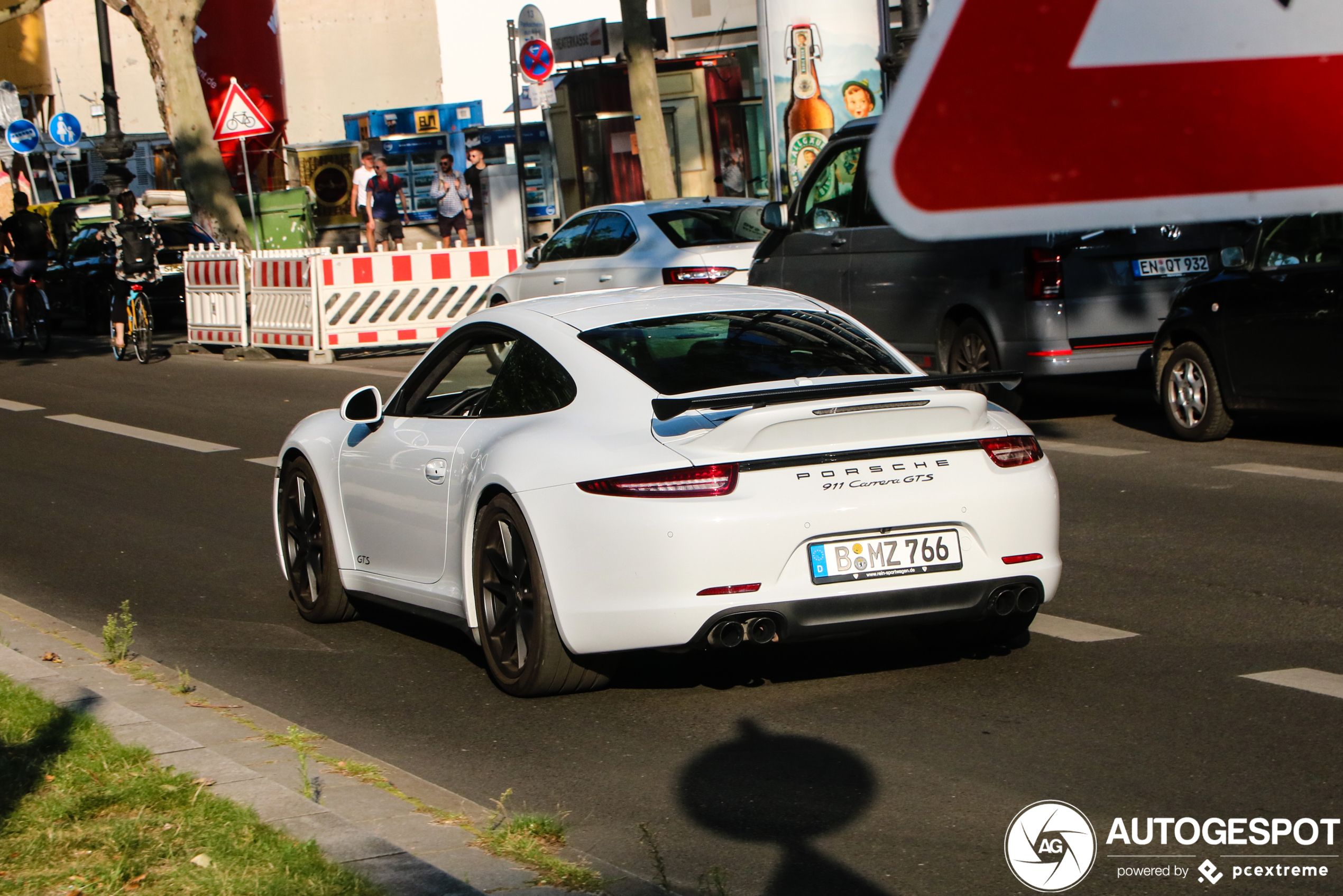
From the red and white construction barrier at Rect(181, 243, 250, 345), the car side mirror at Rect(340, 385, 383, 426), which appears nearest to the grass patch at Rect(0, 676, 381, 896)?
the car side mirror at Rect(340, 385, 383, 426)

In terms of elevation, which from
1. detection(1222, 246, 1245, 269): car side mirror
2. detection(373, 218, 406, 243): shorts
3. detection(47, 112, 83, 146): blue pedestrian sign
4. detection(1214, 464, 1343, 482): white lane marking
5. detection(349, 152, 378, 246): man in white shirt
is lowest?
detection(1214, 464, 1343, 482): white lane marking

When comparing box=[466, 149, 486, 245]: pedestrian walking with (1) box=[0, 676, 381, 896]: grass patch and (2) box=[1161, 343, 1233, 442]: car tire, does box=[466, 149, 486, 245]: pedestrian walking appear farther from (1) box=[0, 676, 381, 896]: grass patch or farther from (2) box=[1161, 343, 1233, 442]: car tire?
(1) box=[0, 676, 381, 896]: grass patch

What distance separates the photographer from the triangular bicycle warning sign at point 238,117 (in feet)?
75.5

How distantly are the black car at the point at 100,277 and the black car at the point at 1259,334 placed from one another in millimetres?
19375

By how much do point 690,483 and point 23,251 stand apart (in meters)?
19.6

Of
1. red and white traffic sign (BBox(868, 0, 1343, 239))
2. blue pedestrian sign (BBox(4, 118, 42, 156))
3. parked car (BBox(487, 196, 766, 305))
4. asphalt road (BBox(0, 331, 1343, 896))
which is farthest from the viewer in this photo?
blue pedestrian sign (BBox(4, 118, 42, 156))

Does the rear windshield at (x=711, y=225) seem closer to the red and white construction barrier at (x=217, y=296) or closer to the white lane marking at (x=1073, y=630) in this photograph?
the red and white construction barrier at (x=217, y=296)

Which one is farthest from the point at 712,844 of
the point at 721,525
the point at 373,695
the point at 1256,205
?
the point at 1256,205

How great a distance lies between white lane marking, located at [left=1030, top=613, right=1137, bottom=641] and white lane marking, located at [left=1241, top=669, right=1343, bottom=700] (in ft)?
2.31

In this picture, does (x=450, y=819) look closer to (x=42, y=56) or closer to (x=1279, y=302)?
(x=1279, y=302)

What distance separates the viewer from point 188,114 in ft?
92.7

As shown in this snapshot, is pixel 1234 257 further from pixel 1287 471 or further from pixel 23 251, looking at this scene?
pixel 23 251

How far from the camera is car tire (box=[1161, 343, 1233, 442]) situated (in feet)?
36.8

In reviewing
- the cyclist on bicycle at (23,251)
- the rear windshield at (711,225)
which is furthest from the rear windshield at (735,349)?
the cyclist on bicycle at (23,251)
